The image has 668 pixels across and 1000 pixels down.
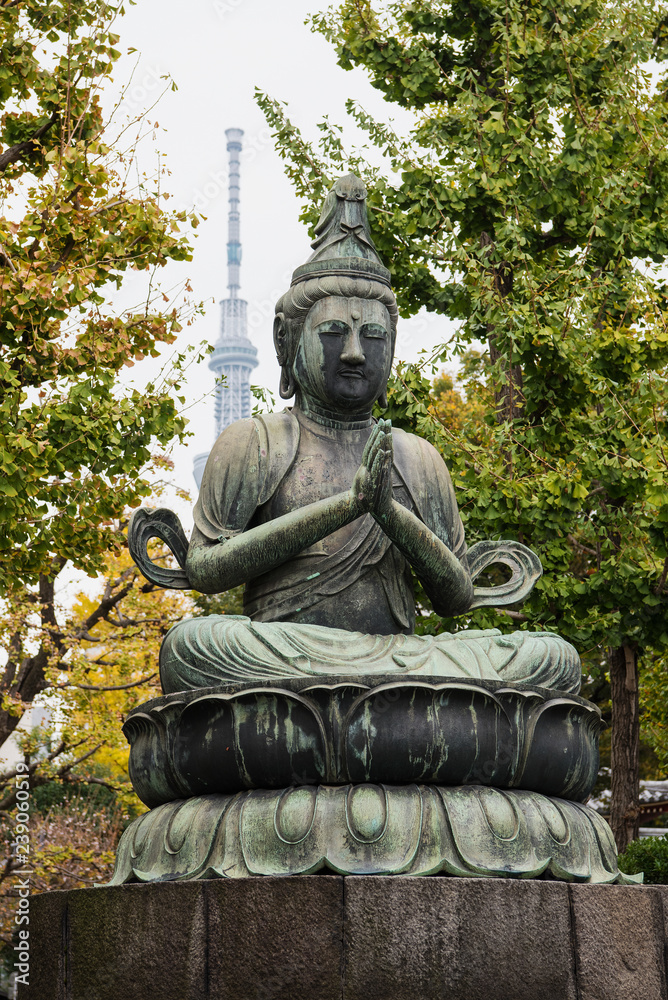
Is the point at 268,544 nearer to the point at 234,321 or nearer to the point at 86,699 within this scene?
the point at 86,699

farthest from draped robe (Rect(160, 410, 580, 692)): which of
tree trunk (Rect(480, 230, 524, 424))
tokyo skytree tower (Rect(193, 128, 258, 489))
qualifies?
tokyo skytree tower (Rect(193, 128, 258, 489))

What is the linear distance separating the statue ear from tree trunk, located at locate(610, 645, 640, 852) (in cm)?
681

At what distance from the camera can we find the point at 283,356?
233 inches

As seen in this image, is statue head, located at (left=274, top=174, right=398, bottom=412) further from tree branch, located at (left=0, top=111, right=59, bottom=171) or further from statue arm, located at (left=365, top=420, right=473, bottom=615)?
tree branch, located at (left=0, top=111, right=59, bottom=171)

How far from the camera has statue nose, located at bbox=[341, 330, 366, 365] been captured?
5.39 meters

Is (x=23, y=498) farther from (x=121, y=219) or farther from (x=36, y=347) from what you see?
(x=121, y=219)


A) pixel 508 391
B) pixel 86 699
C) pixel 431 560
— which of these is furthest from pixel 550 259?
pixel 431 560

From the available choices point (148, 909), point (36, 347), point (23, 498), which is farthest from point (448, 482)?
point (36, 347)

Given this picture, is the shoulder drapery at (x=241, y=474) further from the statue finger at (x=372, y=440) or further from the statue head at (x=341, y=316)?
the statue finger at (x=372, y=440)

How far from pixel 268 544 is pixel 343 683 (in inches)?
40.3

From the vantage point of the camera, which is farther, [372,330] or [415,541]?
[372,330]

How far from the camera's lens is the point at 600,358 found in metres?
11.4

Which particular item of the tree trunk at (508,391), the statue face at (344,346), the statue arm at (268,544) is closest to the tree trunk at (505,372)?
the tree trunk at (508,391)

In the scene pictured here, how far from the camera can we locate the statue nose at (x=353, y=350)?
5.39 metres
